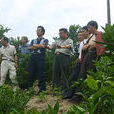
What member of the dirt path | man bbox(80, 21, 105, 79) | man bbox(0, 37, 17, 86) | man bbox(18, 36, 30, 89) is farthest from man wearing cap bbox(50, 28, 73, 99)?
man bbox(18, 36, 30, 89)

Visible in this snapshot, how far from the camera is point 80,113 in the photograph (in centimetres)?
184

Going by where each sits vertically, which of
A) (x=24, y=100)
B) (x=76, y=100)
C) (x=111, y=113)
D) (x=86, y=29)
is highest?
(x=86, y=29)

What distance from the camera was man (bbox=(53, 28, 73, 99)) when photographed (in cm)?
659

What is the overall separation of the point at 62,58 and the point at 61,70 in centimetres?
28

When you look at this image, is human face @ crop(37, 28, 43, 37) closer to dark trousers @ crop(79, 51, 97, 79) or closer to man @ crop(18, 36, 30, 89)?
man @ crop(18, 36, 30, 89)

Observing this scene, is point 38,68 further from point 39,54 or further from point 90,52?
point 90,52

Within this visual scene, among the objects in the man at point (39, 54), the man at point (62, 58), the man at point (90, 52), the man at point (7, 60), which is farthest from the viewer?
the man at point (7, 60)

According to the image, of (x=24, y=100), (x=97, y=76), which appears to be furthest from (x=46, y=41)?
(x=97, y=76)

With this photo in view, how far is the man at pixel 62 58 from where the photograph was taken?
659 cm

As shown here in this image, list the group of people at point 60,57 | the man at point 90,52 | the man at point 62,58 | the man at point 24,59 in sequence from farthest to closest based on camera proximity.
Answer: the man at point 24,59
the man at point 62,58
the group of people at point 60,57
the man at point 90,52

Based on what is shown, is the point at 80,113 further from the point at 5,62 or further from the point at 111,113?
the point at 5,62

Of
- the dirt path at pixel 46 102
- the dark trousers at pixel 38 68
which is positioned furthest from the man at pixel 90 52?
the dark trousers at pixel 38 68

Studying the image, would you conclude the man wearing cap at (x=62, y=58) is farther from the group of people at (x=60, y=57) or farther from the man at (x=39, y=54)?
the man at (x=39, y=54)

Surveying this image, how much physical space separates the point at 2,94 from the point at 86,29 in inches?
92.0
